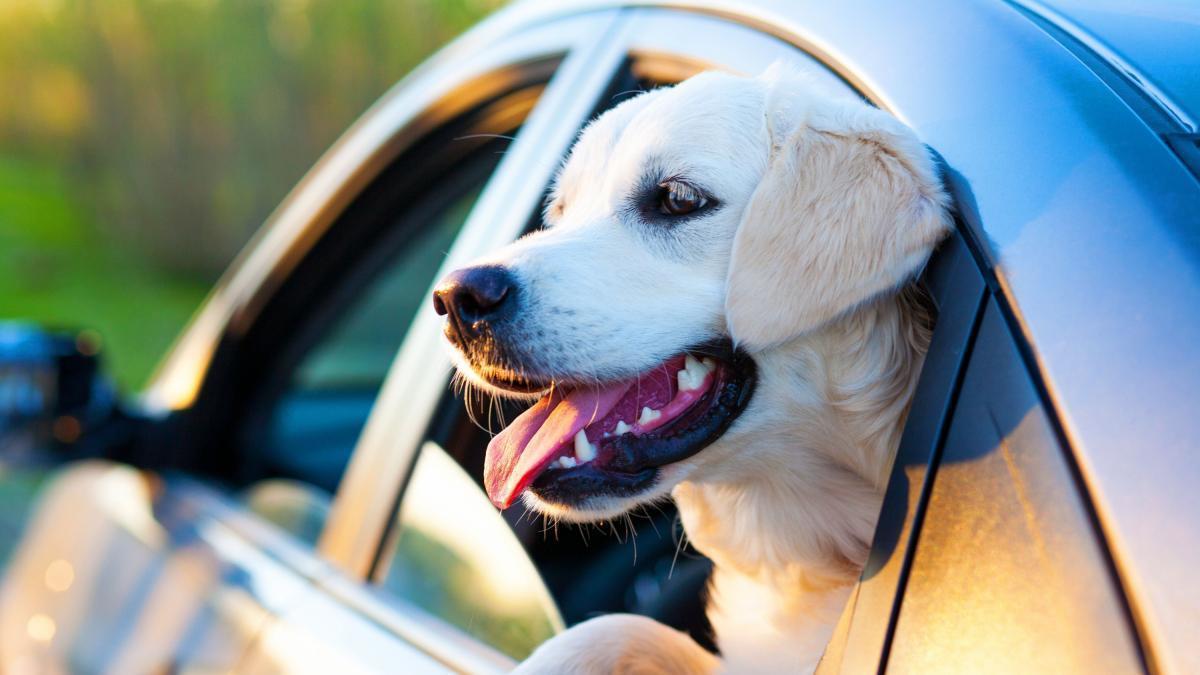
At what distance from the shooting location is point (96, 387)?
3148 millimetres

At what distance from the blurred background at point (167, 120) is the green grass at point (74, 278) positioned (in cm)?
2

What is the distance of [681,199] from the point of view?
1.83 metres

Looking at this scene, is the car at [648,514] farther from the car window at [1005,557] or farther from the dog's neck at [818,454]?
the dog's neck at [818,454]

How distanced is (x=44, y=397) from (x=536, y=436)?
6.31 feet

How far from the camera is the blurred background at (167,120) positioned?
1202 centimetres

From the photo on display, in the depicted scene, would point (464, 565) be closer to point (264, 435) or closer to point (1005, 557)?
point (1005, 557)

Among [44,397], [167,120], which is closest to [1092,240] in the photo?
[44,397]

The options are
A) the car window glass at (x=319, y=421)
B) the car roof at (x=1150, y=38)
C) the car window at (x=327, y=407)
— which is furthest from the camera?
the car window at (x=327, y=407)

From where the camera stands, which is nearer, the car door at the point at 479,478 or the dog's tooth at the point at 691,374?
the dog's tooth at the point at 691,374

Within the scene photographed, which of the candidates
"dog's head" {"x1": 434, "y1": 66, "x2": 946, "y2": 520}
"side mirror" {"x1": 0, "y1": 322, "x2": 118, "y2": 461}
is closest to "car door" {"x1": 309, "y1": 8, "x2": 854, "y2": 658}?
"dog's head" {"x1": 434, "y1": 66, "x2": 946, "y2": 520}

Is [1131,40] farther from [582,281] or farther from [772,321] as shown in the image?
[582,281]

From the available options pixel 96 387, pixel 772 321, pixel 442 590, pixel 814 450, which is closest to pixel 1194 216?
pixel 772 321

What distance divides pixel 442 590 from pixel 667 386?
68 cm

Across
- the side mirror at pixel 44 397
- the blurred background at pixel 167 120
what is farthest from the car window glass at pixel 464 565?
the blurred background at pixel 167 120
